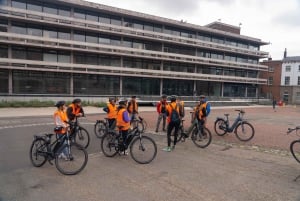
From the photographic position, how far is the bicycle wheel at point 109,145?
656 cm

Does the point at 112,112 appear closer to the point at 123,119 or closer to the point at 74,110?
the point at 74,110

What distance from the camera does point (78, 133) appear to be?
8219 millimetres

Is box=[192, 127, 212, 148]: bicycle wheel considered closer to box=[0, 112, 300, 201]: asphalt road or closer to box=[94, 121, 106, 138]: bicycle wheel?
box=[0, 112, 300, 201]: asphalt road

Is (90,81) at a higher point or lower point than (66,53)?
lower

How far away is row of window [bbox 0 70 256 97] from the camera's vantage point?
27.7 meters

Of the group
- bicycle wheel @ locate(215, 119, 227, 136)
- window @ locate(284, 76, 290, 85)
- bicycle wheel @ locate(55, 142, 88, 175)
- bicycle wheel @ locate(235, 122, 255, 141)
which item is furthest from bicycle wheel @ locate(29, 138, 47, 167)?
window @ locate(284, 76, 290, 85)

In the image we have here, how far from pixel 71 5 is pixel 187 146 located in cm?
2853

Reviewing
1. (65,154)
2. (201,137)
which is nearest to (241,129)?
(201,137)

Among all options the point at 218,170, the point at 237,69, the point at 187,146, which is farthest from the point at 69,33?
the point at 237,69

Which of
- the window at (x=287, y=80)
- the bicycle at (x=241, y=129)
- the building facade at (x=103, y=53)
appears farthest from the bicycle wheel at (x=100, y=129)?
the window at (x=287, y=80)

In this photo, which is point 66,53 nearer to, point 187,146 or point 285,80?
point 187,146

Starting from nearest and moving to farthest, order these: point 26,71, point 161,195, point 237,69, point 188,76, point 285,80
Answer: point 161,195 → point 26,71 → point 188,76 → point 237,69 → point 285,80

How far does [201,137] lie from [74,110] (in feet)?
15.4

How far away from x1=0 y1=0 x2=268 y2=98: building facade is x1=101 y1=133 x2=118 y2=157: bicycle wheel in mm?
24610
